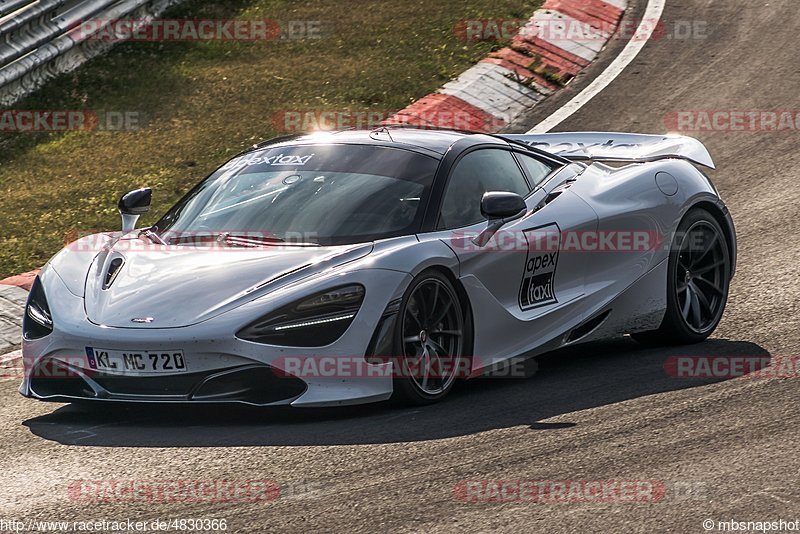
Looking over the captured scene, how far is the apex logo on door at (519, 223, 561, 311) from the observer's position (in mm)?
6824

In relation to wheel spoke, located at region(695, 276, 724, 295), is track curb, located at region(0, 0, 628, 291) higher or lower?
higher

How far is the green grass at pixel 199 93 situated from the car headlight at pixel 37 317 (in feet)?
9.57

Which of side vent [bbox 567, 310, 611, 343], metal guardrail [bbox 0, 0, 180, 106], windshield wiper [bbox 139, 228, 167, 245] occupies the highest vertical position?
metal guardrail [bbox 0, 0, 180, 106]

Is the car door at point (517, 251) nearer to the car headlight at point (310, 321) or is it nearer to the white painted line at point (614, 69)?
the car headlight at point (310, 321)

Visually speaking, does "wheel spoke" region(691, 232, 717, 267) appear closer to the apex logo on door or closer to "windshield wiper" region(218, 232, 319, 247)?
the apex logo on door

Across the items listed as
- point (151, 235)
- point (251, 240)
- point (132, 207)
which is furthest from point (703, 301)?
point (132, 207)

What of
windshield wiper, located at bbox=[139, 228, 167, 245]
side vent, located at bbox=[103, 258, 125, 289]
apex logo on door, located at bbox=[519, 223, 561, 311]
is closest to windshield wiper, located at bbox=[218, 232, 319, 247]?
windshield wiper, located at bbox=[139, 228, 167, 245]

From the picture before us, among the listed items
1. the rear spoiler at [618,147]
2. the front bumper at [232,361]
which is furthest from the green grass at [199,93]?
the front bumper at [232,361]

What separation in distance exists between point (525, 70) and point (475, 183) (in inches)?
240

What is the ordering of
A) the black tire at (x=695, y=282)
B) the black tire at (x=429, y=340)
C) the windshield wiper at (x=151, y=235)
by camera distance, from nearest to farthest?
the black tire at (x=429, y=340), the windshield wiper at (x=151, y=235), the black tire at (x=695, y=282)

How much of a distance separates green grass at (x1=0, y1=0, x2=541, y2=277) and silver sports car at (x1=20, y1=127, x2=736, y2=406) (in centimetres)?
317

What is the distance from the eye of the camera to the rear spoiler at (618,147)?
8195mm

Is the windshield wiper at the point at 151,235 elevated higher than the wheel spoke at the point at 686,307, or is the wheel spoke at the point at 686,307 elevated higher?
the windshield wiper at the point at 151,235

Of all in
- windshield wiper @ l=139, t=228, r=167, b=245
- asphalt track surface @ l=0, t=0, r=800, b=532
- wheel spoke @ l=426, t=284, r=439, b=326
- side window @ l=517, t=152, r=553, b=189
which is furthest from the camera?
side window @ l=517, t=152, r=553, b=189
